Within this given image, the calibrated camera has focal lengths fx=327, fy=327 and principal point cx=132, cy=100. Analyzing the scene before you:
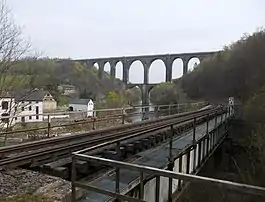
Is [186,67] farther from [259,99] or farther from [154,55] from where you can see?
[259,99]

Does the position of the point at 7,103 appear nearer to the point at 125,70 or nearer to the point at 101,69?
the point at 125,70

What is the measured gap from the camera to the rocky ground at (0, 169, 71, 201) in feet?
16.9

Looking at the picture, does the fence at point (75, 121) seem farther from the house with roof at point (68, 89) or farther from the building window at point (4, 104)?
the house with roof at point (68, 89)

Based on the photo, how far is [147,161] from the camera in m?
7.01

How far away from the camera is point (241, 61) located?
36562 mm

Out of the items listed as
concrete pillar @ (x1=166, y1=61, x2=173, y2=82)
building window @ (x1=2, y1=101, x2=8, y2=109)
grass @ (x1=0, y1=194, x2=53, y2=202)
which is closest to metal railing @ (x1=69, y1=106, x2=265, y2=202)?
grass @ (x1=0, y1=194, x2=53, y2=202)

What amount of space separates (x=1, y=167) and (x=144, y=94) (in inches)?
2360

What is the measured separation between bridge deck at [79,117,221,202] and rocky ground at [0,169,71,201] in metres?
0.91

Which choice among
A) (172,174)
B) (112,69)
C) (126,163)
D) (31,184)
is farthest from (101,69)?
(172,174)

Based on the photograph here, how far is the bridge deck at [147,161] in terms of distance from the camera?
167 inches

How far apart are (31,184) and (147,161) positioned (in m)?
2.53

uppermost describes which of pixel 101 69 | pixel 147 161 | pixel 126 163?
pixel 101 69

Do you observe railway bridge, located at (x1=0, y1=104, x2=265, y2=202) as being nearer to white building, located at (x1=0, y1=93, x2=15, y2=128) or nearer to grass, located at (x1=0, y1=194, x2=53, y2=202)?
grass, located at (x1=0, y1=194, x2=53, y2=202)

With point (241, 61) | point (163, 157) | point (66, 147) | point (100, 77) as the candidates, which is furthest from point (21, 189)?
point (100, 77)
